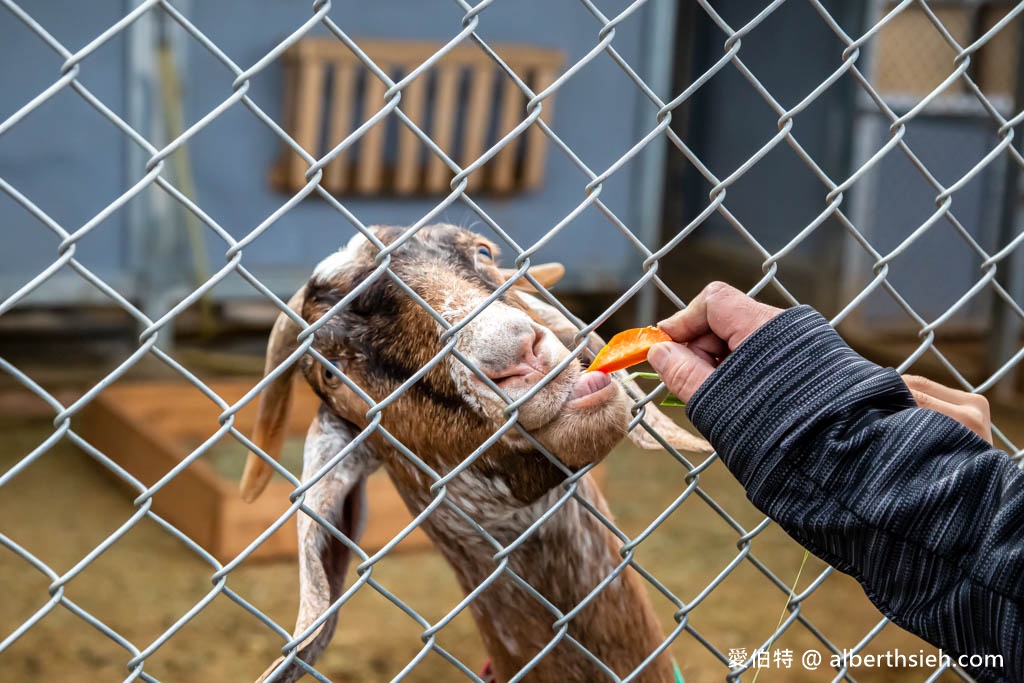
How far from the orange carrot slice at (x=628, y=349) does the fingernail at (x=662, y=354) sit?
4cm

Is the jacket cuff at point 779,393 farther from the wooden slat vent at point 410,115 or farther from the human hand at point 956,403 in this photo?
the wooden slat vent at point 410,115

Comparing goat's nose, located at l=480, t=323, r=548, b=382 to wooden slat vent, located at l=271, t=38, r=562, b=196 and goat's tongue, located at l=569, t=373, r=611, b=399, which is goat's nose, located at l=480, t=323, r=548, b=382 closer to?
goat's tongue, located at l=569, t=373, r=611, b=399

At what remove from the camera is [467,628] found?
407 centimetres

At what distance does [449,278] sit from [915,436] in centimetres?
98

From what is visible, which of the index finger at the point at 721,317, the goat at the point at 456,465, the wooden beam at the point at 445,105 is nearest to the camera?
the index finger at the point at 721,317

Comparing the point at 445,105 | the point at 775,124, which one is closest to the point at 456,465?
the point at 445,105

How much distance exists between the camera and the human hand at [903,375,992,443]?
1520mm

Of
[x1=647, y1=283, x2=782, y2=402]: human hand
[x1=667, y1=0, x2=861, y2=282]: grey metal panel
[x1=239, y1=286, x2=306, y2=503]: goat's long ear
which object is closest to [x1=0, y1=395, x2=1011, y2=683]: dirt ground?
[x1=239, y1=286, x2=306, y2=503]: goat's long ear

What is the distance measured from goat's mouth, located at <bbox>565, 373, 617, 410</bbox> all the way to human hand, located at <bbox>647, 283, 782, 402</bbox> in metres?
0.31

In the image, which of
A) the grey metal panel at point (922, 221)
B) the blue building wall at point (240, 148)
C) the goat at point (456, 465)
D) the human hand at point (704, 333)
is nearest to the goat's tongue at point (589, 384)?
the goat at point (456, 465)

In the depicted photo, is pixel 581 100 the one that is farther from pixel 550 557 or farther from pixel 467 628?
pixel 550 557

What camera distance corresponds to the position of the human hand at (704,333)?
1.31m

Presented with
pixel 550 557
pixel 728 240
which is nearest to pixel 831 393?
pixel 550 557

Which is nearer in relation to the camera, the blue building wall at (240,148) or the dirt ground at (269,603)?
the dirt ground at (269,603)
